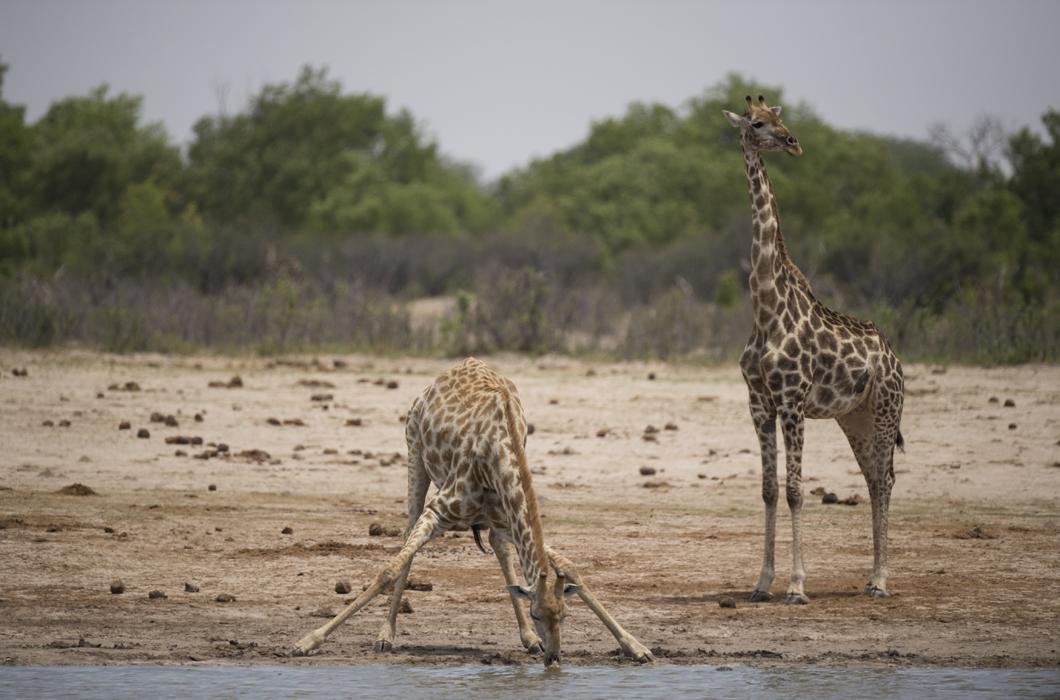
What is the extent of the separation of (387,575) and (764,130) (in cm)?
403

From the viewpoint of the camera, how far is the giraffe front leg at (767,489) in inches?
395

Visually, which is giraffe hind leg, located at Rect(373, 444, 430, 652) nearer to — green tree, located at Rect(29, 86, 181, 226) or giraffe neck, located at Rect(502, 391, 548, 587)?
giraffe neck, located at Rect(502, 391, 548, 587)

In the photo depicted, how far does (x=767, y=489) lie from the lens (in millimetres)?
10086

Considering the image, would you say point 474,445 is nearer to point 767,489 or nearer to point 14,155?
point 767,489

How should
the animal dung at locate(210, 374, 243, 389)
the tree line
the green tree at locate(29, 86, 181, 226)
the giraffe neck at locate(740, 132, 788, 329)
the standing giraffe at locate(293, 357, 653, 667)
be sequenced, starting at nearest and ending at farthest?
1. the standing giraffe at locate(293, 357, 653, 667)
2. the giraffe neck at locate(740, 132, 788, 329)
3. the animal dung at locate(210, 374, 243, 389)
4. the tree line
5. the green tree at locate(29, 86, 181, 226)

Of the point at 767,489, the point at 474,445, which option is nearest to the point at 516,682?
the point at 474,445

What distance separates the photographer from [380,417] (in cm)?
1717

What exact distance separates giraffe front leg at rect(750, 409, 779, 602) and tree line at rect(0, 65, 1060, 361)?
11.8 meters

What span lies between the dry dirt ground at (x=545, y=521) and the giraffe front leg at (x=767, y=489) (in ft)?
0.55

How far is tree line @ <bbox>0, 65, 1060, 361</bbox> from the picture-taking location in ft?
78.7

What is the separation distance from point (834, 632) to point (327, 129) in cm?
4635

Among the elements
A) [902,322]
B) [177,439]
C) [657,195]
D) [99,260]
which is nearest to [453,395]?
[177,439]

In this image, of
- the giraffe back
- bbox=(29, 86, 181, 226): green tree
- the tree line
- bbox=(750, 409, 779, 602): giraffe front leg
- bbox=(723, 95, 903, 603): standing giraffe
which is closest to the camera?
the giraffe back

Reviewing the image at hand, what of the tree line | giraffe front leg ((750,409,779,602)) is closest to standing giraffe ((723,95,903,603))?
giraffe front leg ((750,409,779,602))
